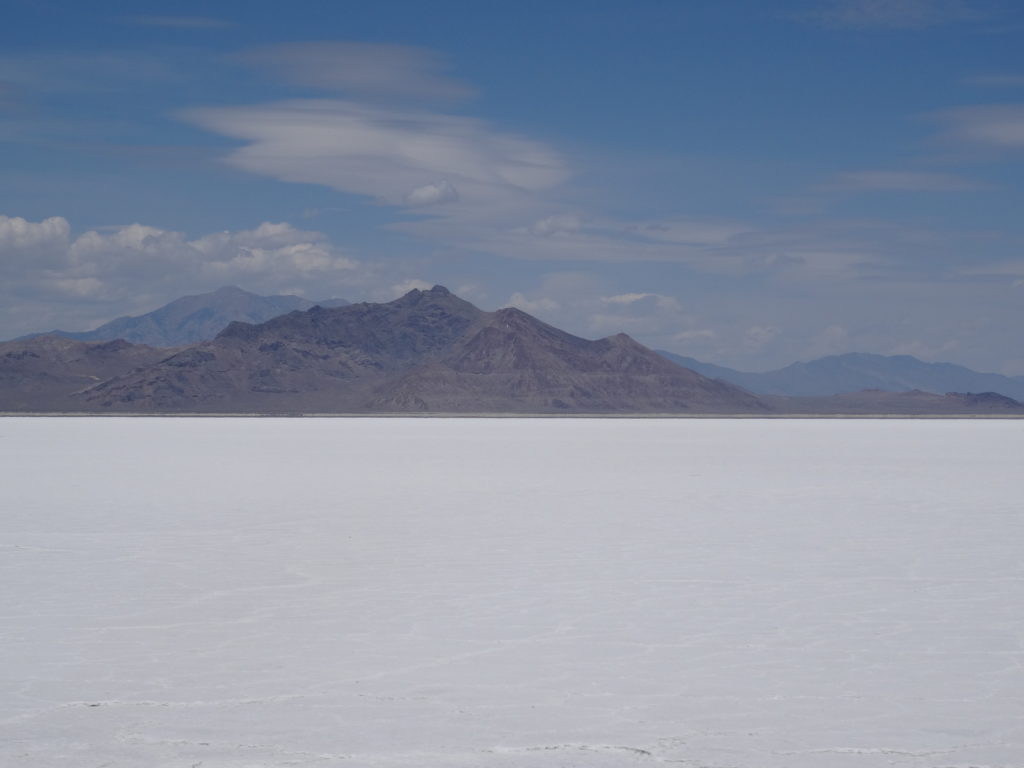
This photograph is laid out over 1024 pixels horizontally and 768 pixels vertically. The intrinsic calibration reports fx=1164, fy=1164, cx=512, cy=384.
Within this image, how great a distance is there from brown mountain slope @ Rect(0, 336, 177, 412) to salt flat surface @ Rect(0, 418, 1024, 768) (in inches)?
6027

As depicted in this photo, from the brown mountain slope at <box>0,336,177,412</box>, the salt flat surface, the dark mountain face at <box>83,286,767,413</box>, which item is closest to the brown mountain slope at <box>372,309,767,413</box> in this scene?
the dark mountain face at <box>83,286,767,413</box>

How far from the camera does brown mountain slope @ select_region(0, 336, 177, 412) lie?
16525 centimetres

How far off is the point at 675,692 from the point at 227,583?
6190 mm

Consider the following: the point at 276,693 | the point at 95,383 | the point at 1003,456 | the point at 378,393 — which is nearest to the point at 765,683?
the point at 276,693

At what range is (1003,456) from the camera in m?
46.1

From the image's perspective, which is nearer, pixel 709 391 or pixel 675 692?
pixel 675 692

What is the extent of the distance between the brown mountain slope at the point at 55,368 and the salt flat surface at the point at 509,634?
153 meters

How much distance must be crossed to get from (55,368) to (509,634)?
611 ft

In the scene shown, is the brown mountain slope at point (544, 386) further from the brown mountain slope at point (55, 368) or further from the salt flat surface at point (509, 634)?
the salt flat surface at point (509, 634)

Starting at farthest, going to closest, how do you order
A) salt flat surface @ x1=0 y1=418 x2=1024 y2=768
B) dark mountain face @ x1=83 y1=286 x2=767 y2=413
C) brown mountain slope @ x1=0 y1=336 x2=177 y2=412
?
dark mountain face @ x1=83 y1=286 x2=767 y2=413, brown mountain slope @ x1=0 y1=336 x2=177 y2=412, salt flat surface @ x1=0 y1=418 x2=1024 y2=768

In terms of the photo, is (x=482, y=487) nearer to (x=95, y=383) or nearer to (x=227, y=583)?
(x=227, y=583)

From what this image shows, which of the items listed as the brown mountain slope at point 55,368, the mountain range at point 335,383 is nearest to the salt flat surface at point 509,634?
the mountain range at point 335,383

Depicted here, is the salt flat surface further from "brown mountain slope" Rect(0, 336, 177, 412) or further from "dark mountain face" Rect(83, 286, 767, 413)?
"brown mountain slope" Rect(0, 336, 177, 412)

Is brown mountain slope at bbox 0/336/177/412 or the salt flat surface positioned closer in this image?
the salt flat surface
